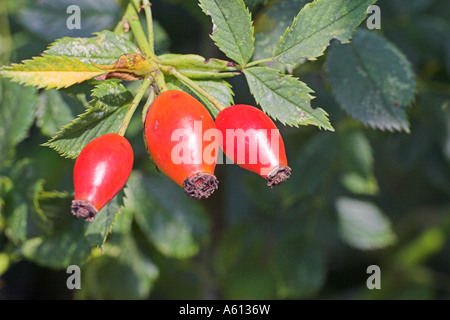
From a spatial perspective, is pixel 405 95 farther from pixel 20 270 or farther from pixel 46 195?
pixel 20 270

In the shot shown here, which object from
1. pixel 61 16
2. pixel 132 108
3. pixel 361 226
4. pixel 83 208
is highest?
pixel 61 16

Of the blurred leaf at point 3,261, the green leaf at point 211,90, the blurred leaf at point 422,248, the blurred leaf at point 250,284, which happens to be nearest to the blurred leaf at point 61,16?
the blurred leaf at point 3,261

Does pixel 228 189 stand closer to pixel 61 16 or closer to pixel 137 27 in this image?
pixel 61 16

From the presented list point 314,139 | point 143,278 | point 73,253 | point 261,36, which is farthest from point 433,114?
point 73,253

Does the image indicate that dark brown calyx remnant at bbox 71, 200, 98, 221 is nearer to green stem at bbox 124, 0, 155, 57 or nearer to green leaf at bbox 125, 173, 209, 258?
green stem at bbox 124, 0, 155, 57

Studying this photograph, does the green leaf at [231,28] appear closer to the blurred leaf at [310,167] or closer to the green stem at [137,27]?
the green stem at [137,27]

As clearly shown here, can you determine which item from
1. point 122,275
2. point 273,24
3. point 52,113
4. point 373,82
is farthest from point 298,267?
point 52,113

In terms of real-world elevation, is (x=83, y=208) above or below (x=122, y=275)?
below

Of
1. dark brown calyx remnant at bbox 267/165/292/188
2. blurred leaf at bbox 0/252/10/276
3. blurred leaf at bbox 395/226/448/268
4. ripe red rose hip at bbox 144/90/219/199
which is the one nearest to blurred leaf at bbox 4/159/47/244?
blurred leaf at bbox 0/252/10/276
